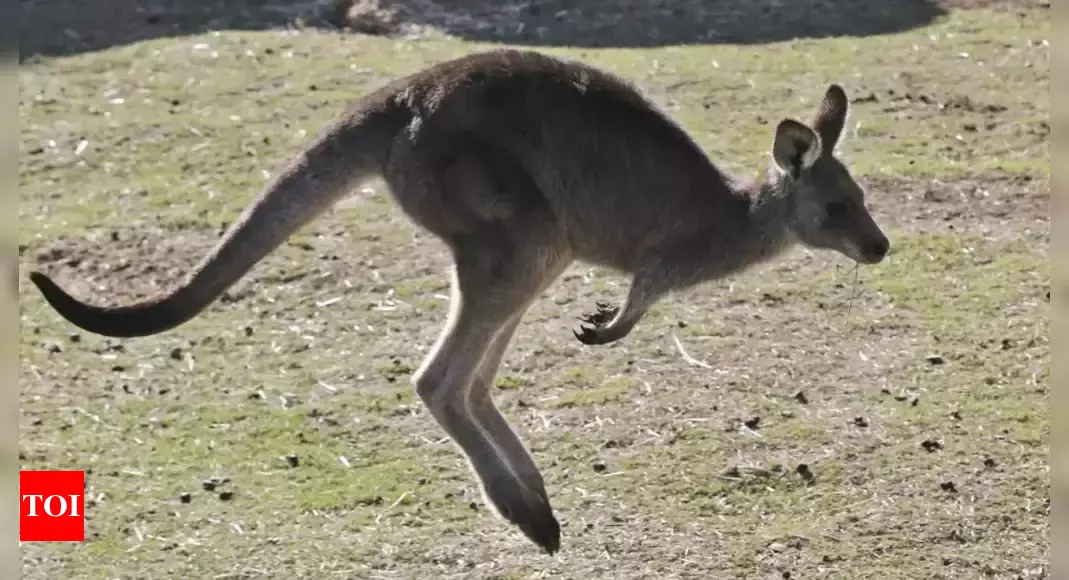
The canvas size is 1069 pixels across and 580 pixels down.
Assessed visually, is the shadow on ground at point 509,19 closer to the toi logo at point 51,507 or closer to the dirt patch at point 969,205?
the dirt patch at point 969,205

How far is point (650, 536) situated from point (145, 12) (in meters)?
6.52

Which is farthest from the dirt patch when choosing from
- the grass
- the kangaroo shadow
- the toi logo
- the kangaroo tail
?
the toi logo

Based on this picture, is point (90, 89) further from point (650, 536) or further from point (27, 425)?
point (650, 536)

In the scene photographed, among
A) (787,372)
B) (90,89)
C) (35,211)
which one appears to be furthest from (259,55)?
(787,372)

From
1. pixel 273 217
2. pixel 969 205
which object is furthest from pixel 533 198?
pixel 969 205

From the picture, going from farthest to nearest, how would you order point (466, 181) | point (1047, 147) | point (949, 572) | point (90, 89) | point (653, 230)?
point (90, 89) → point (1047, 147) → point (949, 572) → point (653, 230) → point (466, 181)

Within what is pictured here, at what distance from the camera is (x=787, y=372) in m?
5.80

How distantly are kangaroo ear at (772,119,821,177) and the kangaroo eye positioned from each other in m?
0.12

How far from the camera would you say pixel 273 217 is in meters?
3.77

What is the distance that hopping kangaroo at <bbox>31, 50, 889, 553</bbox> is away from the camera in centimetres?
384

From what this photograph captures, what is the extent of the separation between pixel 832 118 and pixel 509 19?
20.4 ft

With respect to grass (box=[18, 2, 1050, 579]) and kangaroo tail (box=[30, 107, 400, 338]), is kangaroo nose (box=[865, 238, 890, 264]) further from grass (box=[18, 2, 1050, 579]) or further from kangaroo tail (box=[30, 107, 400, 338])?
kangaroo tail (box=[30, 107, 400, 338])

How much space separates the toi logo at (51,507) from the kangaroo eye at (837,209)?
8.44 feet

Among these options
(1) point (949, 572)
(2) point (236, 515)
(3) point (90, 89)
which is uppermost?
(3) point (90, 89)
